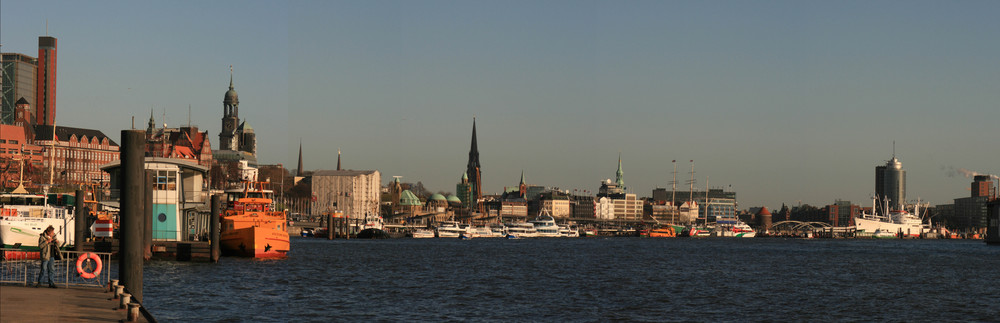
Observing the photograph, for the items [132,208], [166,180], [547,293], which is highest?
[166,180]

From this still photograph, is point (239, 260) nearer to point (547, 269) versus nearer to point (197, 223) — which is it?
point (197, 223)

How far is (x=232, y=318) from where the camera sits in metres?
40.6

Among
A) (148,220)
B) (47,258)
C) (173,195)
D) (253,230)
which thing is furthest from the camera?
(253,230)

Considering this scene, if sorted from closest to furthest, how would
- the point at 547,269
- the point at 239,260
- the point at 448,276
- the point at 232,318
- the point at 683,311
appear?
the point at 232,318
the point at 683,311
the point at 448,276
the point at 239,260
the point at 547,269

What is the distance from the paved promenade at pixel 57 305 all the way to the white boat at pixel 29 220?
31.9 m

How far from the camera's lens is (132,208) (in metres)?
31.1

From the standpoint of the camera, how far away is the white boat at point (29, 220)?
65.9 m

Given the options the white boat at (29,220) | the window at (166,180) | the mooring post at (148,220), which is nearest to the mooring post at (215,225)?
the mooring post at (148,220)

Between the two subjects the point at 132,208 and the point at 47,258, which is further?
the point at 47,258

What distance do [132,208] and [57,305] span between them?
353cm

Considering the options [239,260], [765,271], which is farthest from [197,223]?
[765,271]

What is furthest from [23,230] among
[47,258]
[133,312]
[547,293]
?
[133,312]

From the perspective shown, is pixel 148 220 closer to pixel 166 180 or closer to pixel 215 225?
pixel 215 225

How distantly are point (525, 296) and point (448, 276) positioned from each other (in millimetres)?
16182
